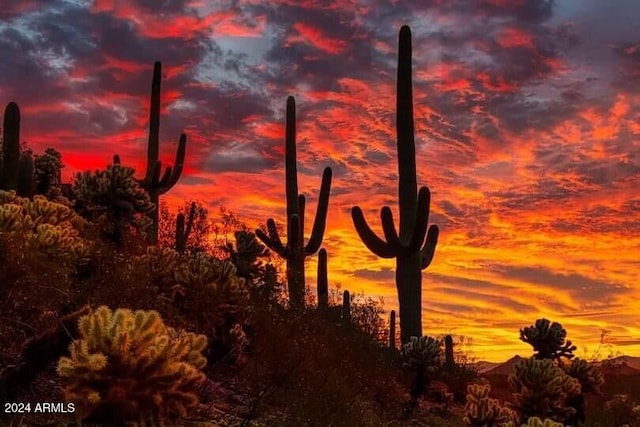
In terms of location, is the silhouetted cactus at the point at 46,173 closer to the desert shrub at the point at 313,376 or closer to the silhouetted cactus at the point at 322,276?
the desert shrub at the point at 313,376

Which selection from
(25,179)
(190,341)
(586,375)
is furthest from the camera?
(25,179)

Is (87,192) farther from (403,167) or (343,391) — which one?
(403,167)

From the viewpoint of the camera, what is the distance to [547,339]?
30.1 ft

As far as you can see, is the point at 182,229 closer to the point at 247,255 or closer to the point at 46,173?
the point at 46,173

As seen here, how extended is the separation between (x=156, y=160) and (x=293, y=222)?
4.31 m

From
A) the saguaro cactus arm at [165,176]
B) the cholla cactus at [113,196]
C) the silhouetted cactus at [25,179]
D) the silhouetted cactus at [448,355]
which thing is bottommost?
the silhouetted cactus at [448,355]

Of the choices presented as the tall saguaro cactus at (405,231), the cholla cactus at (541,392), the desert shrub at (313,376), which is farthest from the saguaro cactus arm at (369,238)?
the cholla cactus at (541,392)

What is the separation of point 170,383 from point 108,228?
18.8 ft

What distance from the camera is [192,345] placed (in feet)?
12.6

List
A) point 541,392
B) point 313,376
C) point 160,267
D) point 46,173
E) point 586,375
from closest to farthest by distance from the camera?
point 160,267
point 541,392
point 313,376
point 586,375
point 46,173

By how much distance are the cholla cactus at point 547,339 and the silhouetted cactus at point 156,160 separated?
1115 centimetres

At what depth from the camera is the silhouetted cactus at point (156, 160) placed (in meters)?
18.8

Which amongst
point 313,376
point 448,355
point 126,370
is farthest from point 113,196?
point 448,355

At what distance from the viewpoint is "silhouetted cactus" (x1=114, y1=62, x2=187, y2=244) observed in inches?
738
